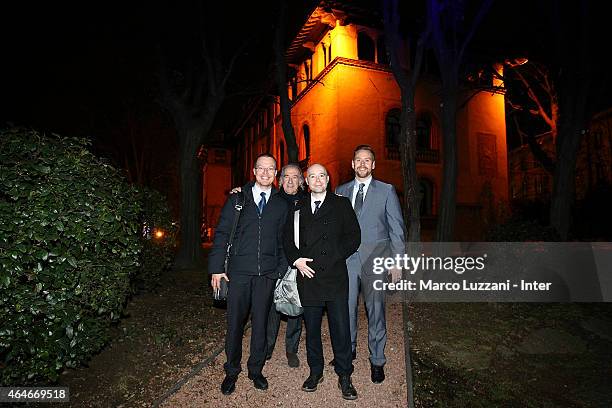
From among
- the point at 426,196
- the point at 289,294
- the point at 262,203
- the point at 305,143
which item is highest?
the point at 305,143

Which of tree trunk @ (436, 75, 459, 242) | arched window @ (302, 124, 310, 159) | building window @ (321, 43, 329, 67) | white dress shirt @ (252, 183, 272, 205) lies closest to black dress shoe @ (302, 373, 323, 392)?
white dress shirt @ (252, 183, 272, 205)

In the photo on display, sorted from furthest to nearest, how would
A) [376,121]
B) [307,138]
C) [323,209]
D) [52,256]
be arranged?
[307,138]
[376,121]
[323,209]
[52,256]

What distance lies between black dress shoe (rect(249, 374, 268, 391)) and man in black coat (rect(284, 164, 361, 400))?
448mm

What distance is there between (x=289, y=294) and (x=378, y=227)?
120cm

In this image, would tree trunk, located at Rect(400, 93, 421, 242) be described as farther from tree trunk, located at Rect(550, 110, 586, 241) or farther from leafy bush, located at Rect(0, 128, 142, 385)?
Result: leafy bush, located at Rect(0, 128, 142, 385)

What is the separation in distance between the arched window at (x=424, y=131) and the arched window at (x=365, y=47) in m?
4.28

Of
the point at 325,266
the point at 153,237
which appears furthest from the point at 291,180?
the point at 153,237

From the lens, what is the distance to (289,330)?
465 cm

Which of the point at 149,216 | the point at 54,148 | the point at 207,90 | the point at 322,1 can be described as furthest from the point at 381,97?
the point at 54,148

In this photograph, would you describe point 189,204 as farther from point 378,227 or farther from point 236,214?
point 378,227

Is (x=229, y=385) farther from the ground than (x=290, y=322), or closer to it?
closer to it

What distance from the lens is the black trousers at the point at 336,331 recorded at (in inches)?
148

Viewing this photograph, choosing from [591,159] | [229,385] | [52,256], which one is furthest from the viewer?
[591,159]

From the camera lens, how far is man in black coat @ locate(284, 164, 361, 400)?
376 centimetres
